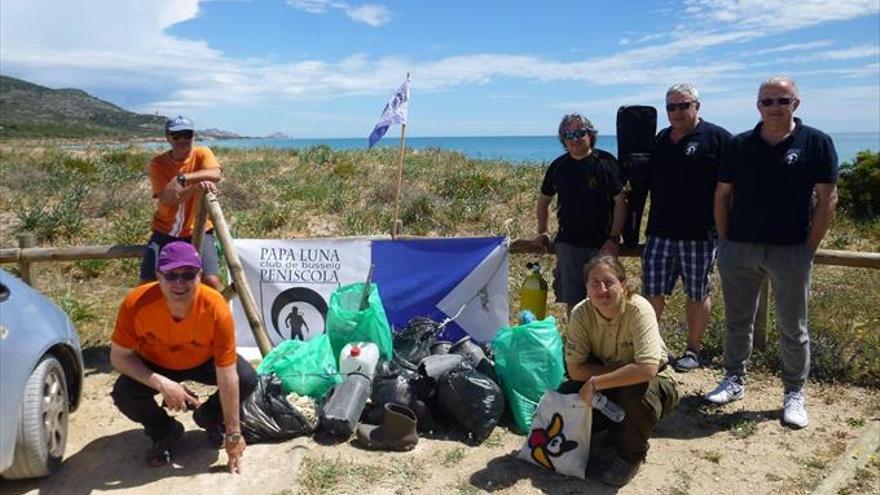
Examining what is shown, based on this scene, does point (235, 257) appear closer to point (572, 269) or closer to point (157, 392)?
point (157, 392)

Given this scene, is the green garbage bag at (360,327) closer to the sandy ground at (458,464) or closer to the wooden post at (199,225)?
the sandy ground at (458,464)

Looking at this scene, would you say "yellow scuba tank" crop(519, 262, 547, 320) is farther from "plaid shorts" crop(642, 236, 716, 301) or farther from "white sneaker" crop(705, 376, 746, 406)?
"white sneaker" crop(705, 376, 746, 406)

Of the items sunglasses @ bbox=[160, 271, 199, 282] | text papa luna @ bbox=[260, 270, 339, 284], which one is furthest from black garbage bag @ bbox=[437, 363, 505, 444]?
text papa luna @ bbox=[260, 270, 339, 284]

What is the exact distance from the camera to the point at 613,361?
3.90 metres

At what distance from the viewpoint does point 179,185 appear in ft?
16.3

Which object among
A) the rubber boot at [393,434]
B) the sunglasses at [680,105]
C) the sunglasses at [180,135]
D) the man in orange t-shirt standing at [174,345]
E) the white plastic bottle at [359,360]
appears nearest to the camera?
the man in orange t-shirt standing at [174,345]

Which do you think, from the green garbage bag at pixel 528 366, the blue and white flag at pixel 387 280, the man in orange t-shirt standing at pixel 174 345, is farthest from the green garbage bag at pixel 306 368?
the green garbage bag at pixel 528 366

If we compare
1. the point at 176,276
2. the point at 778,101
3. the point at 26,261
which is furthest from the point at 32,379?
the point at 778,101

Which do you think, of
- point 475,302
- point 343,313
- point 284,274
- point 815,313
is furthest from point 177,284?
point 815,313

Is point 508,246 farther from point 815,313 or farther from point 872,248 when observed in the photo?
point 872,248

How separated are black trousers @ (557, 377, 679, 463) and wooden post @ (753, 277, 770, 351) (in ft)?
6.68

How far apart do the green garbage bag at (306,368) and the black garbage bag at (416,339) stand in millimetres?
541

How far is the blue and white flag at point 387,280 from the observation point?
19.0 feet

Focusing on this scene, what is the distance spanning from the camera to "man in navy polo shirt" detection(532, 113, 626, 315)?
4801 millimetres
